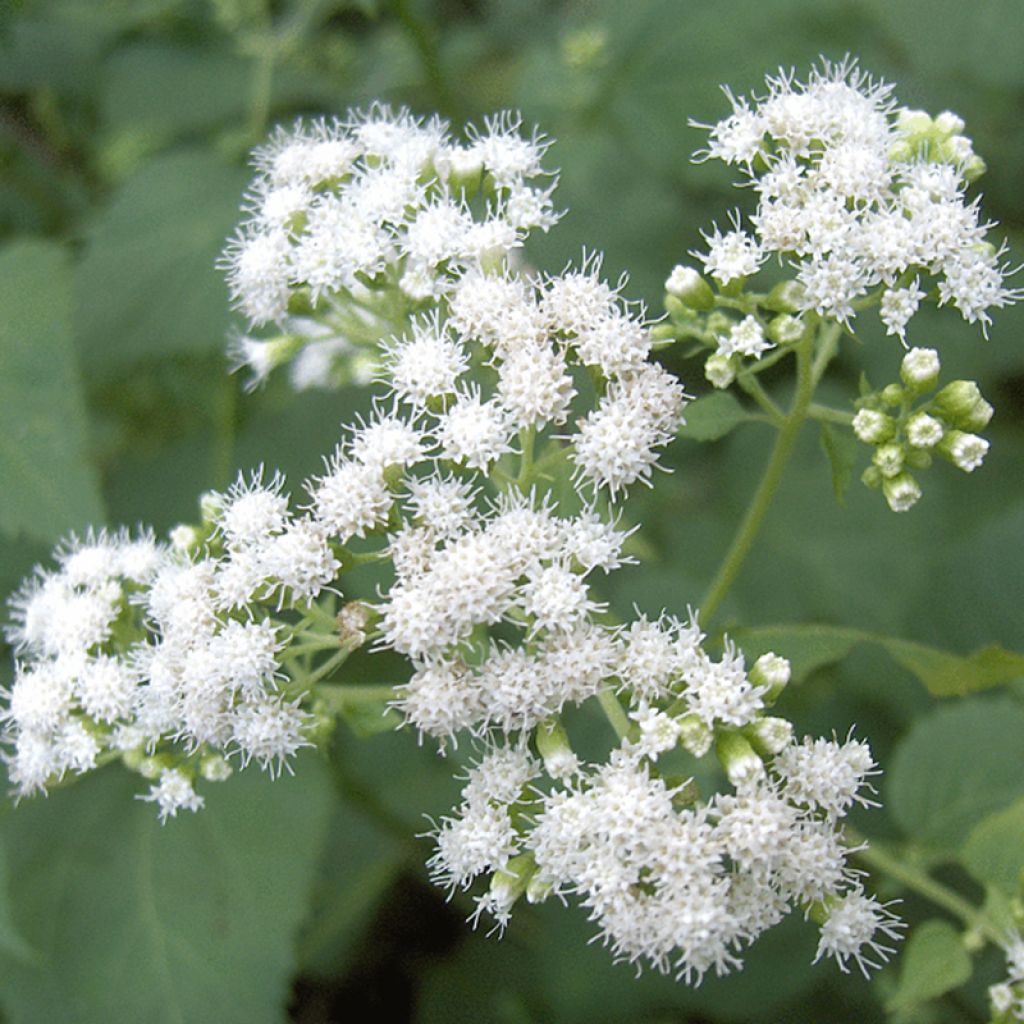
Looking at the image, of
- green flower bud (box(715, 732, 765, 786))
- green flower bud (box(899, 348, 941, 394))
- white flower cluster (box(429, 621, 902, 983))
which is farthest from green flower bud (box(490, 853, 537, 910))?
green flower bud (box(899, 348, 941, 394))

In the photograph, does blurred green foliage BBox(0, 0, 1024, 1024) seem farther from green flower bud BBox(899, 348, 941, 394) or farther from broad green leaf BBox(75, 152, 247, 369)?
green flower bud BBox(899, 348, 941, 394)

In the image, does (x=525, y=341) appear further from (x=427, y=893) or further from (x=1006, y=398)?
(x=1006, y=398)

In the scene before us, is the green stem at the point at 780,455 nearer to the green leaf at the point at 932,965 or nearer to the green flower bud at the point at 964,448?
the green flower bud at the point at 964,448

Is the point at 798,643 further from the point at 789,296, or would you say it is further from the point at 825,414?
the point at 789,296

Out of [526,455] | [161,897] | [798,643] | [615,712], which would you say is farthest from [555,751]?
[161,897]

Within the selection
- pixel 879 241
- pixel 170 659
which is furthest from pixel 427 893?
pixel 879 241

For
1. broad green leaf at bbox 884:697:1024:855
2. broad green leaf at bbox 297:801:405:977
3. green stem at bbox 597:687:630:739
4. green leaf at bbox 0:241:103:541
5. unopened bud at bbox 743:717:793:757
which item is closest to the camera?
unopened bud at bbox 743:717:793:757
